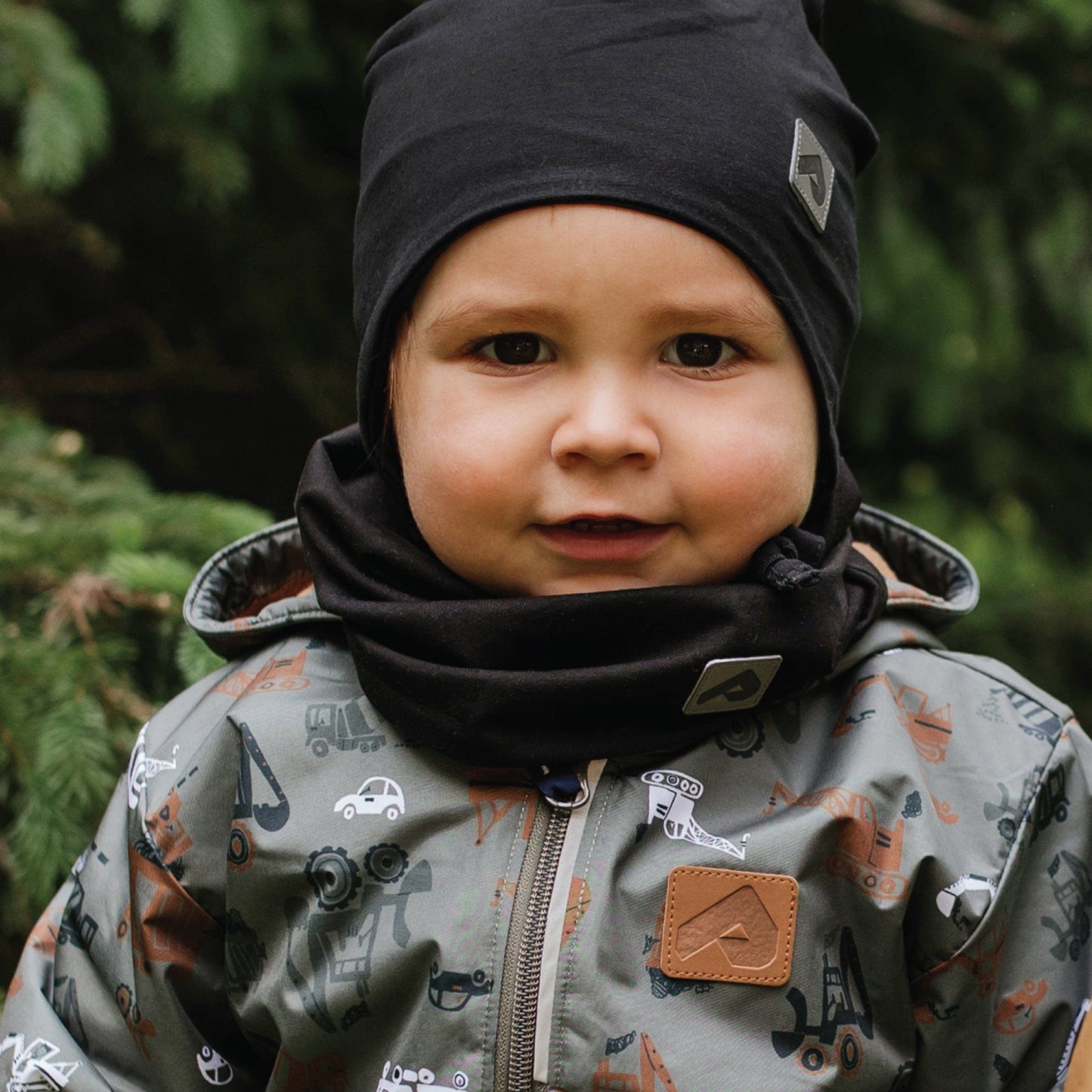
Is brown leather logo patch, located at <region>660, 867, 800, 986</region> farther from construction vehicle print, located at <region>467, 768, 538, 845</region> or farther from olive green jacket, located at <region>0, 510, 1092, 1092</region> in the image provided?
construction vehicle print, located at <region>467, 768, 538, 845</region>

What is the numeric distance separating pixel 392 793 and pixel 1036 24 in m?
2.22

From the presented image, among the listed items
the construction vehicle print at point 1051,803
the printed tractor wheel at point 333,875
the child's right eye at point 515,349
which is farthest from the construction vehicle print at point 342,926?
the construction vehicle print at point 1051,803

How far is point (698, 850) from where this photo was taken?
4.68 ft

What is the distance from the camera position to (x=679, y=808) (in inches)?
57.1

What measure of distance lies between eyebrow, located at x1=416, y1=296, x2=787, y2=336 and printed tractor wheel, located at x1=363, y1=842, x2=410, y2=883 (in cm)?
56

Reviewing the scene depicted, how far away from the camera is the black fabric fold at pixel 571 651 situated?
1405mm

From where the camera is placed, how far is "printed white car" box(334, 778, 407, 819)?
4.83 feet

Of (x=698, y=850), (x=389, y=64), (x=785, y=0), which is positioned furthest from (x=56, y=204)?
(x=698, y=850)

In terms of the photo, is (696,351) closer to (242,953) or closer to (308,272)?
(242,953)

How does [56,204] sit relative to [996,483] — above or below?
above

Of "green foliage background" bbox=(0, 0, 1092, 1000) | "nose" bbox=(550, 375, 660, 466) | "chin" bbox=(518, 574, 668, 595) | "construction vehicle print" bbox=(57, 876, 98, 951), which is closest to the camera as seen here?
"nose" bbox=(550, 375, 660, 466)

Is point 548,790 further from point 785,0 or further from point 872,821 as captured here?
point 785,0

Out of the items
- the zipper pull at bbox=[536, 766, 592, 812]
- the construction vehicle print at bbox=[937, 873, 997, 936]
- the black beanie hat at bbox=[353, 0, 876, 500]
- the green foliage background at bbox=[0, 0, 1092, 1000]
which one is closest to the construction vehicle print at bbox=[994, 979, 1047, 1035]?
the construction vehicle print at bbox=[937, 873, 997, 936]

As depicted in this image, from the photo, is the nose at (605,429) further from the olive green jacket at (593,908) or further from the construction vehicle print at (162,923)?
the construction vehicle print at (162,923)
